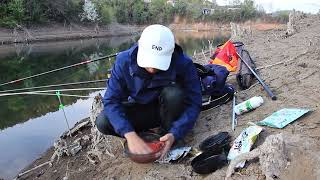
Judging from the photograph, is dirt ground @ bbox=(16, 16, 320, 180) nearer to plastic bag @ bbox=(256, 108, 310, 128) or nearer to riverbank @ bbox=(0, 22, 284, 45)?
plastic bag @ bbox=(256, 108, 310, 128)

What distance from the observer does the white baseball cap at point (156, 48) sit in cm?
274

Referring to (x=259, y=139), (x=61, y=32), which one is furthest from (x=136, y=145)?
(x=61, y=32)

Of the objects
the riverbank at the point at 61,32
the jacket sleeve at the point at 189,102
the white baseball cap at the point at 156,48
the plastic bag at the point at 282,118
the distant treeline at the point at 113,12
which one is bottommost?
the riverbank at the point at 61,32

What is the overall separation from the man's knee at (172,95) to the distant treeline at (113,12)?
37.5 m

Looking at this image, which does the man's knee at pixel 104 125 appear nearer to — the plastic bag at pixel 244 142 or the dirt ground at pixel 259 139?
the dirt ground at pixel 259 139

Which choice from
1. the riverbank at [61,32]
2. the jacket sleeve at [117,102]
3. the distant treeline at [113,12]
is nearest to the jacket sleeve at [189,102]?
the jacket sleeve at [117,102]

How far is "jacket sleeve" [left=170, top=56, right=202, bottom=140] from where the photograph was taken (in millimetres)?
3062

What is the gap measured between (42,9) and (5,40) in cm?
953

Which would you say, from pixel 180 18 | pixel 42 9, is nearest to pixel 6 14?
pixel 42 9

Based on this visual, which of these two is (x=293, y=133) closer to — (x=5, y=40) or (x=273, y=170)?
(x=273, y=170)

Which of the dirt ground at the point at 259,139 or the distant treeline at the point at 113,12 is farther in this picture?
the distant treeline at the point at 113,12

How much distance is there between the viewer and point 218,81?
4156 mm

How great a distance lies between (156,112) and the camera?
3.29 metres

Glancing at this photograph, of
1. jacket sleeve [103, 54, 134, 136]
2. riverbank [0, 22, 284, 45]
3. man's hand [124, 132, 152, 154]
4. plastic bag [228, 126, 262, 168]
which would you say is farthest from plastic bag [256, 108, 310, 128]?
riverbank [0, 22, 284, 45]
